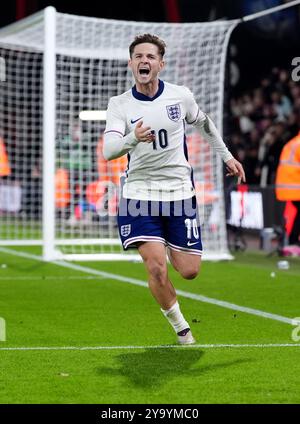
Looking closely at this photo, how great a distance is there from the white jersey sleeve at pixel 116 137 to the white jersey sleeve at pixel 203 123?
1.96ft

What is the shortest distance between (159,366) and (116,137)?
61.3 inches

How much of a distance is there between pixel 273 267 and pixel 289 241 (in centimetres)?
189

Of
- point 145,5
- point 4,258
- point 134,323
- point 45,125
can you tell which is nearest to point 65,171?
point 4,258

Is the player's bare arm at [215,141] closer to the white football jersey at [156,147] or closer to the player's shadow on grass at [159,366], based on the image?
the white football jersey at [156,147]

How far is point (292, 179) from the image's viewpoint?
17.1 m

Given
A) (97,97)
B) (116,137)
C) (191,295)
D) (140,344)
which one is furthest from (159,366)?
(97,97)

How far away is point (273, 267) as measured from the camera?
15.6 meters

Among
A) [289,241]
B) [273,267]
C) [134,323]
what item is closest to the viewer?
[134,323]

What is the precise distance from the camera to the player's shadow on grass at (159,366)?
702 cm

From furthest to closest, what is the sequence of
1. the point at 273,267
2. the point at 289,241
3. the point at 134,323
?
the point at 289,241, the point at 273,267, the point at 134,323

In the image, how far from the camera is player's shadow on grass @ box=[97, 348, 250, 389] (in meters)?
7.02

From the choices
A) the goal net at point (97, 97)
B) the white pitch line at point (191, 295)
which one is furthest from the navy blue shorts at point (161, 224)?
the goal net at point (97, 97)

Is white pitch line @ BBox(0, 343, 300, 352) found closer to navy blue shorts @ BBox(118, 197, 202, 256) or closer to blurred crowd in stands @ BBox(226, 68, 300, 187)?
navy blue shorts @ BBox(118, 197, 202, 256)
